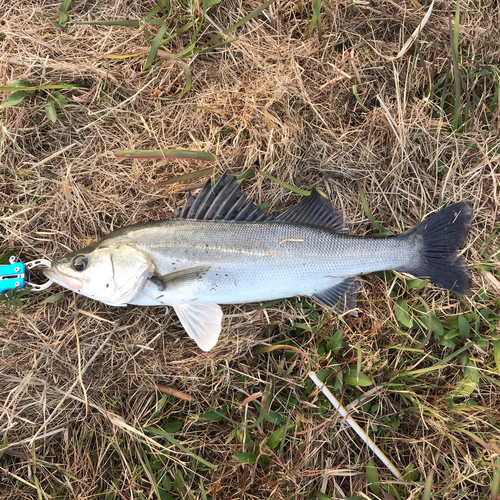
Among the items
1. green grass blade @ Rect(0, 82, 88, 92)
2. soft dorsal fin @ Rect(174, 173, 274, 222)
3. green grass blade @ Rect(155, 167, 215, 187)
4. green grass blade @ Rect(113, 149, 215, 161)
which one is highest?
green grass blade @ Rect(0, 82, 88, 92)

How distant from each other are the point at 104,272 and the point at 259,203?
1311 millimetres

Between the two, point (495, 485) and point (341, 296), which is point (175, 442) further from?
point (495, 485)

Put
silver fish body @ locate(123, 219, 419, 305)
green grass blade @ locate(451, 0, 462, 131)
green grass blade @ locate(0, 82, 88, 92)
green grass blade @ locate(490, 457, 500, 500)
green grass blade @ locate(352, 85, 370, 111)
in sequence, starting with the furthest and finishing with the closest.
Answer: green grass blade @ locate(352, 85, 370, 111), green grass blade @ locate(451, 0, 462, 131), green grass blade @ locate(0, 82, 88, 92), silver fish body @ locate(123, 219, 419, 305), green grass blade @ locate(490, 457, 500, 500)

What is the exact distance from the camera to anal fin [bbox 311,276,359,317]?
2.67m

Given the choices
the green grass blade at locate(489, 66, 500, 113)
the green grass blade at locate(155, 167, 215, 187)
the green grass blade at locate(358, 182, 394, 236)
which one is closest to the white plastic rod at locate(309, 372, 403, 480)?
the green grass blade at locate(358, 182, 394, 236)

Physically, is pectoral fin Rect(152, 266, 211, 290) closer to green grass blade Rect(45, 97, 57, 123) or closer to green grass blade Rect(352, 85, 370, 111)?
green grass blade Rect(45, 97, 57, 123)

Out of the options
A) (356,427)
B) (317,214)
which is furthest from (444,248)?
(356,427)

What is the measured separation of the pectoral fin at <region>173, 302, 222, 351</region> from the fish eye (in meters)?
0.72

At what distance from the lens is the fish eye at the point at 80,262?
2.37 metres

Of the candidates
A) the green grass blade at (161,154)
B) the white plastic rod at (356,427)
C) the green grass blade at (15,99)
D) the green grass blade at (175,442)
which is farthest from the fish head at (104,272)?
the white plastic rod at (356,427)

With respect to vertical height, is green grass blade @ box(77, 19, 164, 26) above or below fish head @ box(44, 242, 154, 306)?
above

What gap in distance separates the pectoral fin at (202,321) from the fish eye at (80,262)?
72cm

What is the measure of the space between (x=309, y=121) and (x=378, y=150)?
2.13 ft

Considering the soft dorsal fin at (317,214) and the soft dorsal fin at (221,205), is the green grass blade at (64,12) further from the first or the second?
the soft dorsal fin at (317,214)
